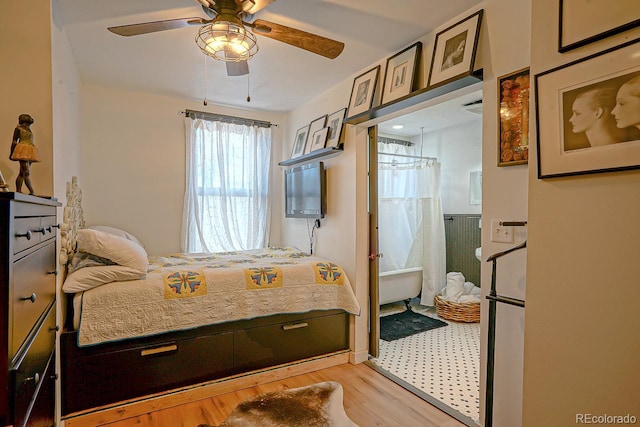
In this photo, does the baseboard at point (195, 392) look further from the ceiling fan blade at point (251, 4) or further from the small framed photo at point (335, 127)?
the ceiling fan blade at point (251, 4)

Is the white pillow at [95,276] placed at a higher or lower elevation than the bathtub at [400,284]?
higher

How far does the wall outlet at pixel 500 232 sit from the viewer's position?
1711 mm

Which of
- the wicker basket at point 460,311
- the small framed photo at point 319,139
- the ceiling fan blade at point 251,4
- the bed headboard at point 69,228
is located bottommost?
the wicker basket at point 460,311

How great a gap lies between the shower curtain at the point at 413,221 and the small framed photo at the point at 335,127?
1214mm

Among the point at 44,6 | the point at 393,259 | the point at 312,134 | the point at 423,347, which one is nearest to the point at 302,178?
the point at 312,134

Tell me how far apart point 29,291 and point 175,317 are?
3.82 feet

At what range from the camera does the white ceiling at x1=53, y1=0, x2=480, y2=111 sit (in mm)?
1909

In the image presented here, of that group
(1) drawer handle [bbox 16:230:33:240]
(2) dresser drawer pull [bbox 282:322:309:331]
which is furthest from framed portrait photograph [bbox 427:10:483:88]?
(1) drawer handle [bbox 16:230:33:240]

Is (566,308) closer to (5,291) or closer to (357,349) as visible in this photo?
(5,291)

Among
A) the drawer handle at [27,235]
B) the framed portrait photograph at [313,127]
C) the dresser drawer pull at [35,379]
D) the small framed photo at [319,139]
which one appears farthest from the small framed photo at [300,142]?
the dresser drawer pull at [35,379]

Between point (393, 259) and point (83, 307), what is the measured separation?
3082 mm

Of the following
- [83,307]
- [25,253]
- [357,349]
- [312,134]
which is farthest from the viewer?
[312,134]

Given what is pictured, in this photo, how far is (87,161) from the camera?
3.14 metres

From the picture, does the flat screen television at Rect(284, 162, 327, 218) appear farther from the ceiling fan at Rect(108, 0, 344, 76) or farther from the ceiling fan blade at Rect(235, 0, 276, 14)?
the ceiling fan blade at Rect(235, 0, 276, 14)
